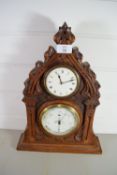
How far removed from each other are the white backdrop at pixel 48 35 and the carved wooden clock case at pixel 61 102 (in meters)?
0.15

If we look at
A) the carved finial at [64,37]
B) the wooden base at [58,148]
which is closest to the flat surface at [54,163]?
the wooden base at [58,148]

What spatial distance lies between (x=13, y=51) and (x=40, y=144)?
451 mm

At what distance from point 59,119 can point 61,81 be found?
0.17 metres

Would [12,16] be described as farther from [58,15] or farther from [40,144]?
[40,144]

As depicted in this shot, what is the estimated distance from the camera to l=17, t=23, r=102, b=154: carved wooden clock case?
923 millimetres

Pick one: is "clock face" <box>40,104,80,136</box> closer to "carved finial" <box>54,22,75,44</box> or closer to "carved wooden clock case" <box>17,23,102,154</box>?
"carved wooden clock case" <box>17,23,102,154</box>

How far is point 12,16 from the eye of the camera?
3.43 feet

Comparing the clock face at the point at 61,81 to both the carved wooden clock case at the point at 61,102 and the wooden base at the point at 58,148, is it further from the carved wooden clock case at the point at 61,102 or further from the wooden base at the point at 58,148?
the wooden base at the point at 58,148

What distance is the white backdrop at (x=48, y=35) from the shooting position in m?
1.03

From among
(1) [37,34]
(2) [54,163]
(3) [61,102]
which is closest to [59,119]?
(3) [61,102]

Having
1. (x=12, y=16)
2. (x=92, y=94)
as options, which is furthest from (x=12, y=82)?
(x=92, y=94)

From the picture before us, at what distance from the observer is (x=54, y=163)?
964 millimetres

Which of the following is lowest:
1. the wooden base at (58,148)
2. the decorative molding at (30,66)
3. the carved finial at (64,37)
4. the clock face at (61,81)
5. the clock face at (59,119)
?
the wooden base at (58,148)

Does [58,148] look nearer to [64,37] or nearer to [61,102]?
[61,102]
